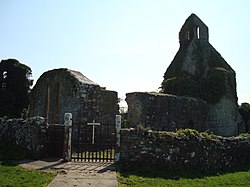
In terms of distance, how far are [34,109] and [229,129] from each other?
61.7 feet

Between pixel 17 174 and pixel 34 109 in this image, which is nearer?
pixel 17 174

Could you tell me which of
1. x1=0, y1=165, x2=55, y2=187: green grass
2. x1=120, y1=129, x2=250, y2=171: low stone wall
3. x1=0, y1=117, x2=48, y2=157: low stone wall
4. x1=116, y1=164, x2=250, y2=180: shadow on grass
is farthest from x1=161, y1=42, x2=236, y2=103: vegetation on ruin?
x1=0, y1=165, x2=55, y2=187: green grass

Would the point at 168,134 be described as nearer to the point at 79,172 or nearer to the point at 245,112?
the point at 79,172

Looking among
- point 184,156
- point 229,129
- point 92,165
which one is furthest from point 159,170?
point 229,129

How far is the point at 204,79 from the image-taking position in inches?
1072

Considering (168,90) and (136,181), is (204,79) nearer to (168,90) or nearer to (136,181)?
(168,90)

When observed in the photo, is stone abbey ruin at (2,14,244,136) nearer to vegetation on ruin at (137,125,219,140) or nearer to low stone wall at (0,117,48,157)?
low stone wall at (0,117,48,157)

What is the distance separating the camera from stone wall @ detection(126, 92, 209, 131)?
57.0ft

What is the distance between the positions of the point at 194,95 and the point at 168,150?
15.5m

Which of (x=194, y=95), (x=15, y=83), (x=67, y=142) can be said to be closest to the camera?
(x=67, y=142)

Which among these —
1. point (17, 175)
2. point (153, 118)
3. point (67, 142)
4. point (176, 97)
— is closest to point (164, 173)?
point (67, 142)

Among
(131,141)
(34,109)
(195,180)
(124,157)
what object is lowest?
(195,180)

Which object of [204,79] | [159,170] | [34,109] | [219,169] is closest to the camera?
[159,170]

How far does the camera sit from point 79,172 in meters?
8.66
